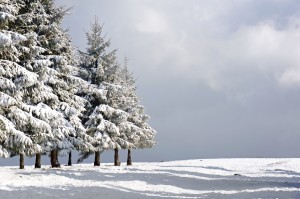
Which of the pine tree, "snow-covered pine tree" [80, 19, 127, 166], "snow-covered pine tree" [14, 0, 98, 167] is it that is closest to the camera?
the pine tree

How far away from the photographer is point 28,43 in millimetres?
26156

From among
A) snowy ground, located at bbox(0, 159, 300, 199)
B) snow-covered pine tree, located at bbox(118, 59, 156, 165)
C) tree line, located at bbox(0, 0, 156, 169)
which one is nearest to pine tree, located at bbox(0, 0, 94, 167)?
tree line, located at bbox(0, 0, 156, 169)

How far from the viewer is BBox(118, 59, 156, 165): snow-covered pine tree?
4298 centimetres

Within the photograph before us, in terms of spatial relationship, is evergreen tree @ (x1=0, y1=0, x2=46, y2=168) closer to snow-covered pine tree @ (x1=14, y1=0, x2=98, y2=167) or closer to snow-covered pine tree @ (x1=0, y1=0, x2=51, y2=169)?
snow-covered pine tree @ (x1=0, y1=0, x2=51, y2=169)

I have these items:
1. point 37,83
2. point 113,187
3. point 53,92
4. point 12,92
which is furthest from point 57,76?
point 113,187

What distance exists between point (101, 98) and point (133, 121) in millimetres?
10735

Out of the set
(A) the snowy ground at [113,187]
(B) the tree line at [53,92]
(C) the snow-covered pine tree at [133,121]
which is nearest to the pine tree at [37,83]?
(B) the tree line at [53,92]

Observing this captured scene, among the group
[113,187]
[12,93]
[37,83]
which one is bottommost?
[113,187]

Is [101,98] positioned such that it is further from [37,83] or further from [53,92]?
[37,83]

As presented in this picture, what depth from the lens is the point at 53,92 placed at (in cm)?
3089

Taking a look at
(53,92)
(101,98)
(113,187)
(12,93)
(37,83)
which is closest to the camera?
(113,187)

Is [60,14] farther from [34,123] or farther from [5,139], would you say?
[5,139]

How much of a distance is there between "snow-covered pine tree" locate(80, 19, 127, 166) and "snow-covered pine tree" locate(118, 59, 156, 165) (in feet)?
9.06

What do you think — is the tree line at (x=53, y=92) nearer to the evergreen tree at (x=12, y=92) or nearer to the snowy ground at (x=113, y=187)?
the evergreen tree at (x=12, y=92)
